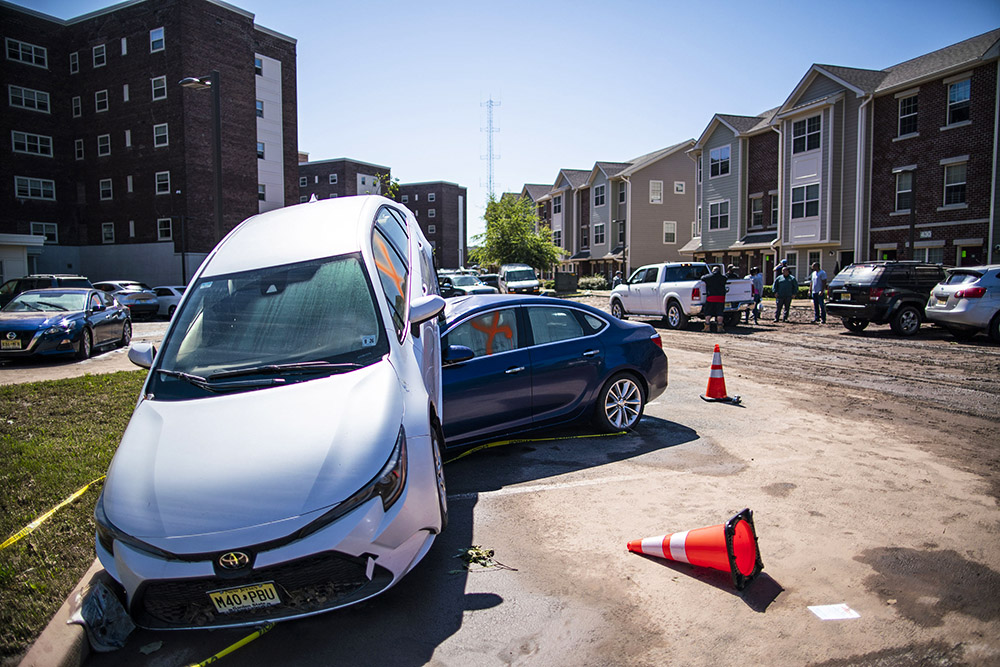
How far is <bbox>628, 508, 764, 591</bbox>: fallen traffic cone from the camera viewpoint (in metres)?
3.62

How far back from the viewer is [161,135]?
39.1 meters

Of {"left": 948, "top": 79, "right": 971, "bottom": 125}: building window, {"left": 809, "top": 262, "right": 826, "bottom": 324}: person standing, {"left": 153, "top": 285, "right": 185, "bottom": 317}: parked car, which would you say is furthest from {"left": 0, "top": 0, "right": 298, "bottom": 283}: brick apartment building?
{"left": 948, "top": 79, "right": 971, "bottom": 125}: building window

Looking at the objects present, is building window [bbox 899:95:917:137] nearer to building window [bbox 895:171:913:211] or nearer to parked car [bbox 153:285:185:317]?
building window [bbox 895:171:913:211]

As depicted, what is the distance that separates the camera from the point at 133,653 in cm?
322

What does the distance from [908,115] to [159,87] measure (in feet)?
133

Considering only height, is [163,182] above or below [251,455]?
above

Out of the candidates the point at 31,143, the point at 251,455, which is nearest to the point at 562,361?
the point at 251,455

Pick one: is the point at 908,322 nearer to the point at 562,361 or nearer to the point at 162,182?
the point at 562,361

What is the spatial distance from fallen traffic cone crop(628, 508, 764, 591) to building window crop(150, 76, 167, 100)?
43661 millimetres

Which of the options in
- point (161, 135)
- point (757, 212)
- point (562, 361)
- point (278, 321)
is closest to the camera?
point (278, 321)

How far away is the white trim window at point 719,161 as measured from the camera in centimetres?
3809

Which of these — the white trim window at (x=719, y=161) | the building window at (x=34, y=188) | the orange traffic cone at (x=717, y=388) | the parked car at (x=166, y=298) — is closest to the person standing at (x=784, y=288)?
the orange traffic cone at (x=717, y=388)

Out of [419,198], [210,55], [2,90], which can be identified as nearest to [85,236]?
[2,90]

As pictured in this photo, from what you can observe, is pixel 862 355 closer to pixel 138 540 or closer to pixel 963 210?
pixel 138 540
